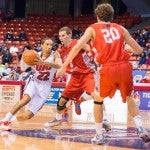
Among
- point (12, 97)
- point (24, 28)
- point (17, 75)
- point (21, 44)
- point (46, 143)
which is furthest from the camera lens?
point (24, 28)

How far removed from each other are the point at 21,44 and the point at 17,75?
23.4ft

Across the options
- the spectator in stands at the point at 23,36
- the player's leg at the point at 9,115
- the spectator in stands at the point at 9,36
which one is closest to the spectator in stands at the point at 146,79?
the player's leg at the point at 9,115

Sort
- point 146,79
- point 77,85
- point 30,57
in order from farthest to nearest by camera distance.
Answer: point 146,79, point 77,85, point 30,57

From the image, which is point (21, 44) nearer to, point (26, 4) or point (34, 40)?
point (34, 40)

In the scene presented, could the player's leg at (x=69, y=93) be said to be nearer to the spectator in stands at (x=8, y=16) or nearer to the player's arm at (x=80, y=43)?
the player's arm at (x=80, y=43)

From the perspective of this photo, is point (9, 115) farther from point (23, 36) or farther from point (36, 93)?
point (23, 36)

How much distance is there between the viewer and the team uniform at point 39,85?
7.77 m

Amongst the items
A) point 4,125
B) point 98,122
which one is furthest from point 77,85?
point 98,122

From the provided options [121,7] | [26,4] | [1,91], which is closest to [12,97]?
[1,91]

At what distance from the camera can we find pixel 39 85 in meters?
7.88

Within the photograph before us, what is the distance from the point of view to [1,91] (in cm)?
1370

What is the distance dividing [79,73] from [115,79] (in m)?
2.02

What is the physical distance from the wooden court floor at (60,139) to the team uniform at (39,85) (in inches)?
14.6

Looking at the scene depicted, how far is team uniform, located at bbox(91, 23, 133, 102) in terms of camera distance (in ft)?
18.8
